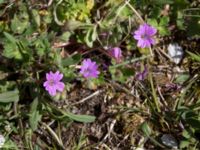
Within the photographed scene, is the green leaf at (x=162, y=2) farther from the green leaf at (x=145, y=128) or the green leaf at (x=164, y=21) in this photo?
the green leaf at (x=145, y=128)

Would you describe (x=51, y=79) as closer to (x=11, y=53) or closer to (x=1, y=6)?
(x=11, y=53)

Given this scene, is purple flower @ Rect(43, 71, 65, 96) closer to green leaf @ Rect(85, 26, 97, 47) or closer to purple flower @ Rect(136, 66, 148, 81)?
green leaf @ Rect(85, 26, 97, 47)

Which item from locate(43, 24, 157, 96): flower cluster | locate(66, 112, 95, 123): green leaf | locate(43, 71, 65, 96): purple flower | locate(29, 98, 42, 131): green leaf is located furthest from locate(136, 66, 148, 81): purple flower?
locate(29, 98, 42, 131): green leaf

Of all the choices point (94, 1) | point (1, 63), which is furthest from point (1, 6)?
point (94, 1)

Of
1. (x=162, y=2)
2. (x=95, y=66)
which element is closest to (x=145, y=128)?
(x=95, y=66)

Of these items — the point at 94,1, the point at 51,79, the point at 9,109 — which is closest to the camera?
the point at 51,79

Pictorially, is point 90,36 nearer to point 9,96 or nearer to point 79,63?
point 79,63

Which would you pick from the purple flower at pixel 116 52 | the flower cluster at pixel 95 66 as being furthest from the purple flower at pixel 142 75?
the purple flower at pixel 116 52
